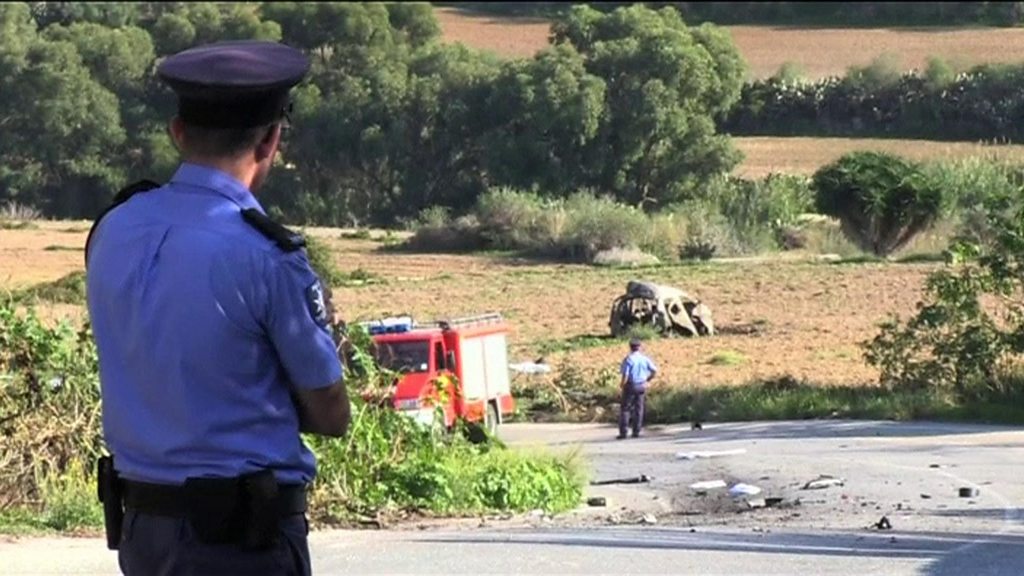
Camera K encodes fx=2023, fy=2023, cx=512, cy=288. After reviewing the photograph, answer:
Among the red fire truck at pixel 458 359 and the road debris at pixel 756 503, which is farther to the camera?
the red fire truck at pixel 458 359

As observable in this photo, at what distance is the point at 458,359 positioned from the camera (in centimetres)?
2806

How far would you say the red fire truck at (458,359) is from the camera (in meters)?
25.9

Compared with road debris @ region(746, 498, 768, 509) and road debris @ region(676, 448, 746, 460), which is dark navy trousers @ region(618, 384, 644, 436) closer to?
road debris @ region(676, 448, 746, 460)

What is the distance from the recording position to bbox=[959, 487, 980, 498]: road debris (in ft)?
61.1

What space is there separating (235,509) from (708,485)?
1746 cm

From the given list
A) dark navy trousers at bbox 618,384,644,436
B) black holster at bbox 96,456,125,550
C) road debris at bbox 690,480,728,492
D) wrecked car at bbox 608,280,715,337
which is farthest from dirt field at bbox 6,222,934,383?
black holster at bbox 96,456,125,550

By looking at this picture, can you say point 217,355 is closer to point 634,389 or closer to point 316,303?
point 316,303

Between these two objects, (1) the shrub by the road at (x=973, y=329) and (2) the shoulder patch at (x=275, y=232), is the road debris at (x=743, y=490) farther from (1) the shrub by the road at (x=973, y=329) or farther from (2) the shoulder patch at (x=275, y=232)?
(2) the shoulder patch at (x=275, y=232)

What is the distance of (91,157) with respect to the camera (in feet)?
134

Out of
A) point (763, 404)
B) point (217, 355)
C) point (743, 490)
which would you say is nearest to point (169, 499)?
point (217, 355)

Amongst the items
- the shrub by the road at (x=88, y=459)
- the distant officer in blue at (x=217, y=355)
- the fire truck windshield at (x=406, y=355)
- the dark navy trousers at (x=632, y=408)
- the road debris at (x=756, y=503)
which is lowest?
the dark navy trousers at (x=632, y=408)

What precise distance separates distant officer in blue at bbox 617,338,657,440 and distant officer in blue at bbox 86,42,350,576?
23828 millimetres

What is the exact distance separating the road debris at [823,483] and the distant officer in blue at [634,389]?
709cm

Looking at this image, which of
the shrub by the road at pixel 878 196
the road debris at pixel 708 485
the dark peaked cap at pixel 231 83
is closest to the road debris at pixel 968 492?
the road debris at pixel 708 485
